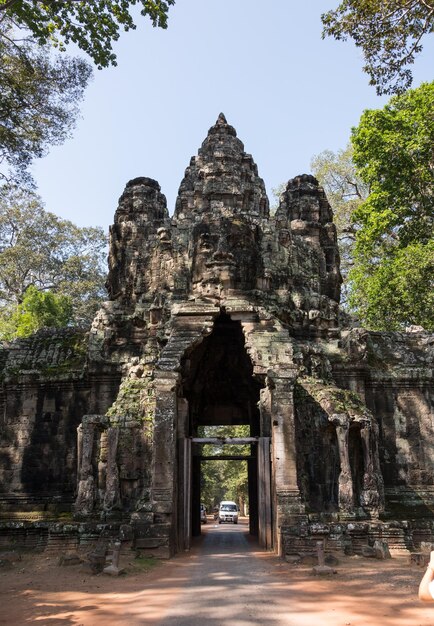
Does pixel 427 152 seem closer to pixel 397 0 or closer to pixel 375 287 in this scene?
pixel 375 287

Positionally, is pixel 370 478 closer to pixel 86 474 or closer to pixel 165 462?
pixel 165 462

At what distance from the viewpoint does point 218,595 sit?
6.84 meters

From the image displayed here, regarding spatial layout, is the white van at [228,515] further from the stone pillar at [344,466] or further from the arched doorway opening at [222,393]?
the stone pillar at [344,466]

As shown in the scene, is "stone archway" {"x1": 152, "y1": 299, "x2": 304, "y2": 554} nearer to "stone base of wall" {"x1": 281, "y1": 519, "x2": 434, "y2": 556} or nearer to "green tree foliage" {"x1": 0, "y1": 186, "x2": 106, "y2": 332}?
"stone base of wall" {"x1": 281, "y1": 519, "x2": 434, "y2": 556}

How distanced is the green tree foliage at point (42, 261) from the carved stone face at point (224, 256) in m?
17.2

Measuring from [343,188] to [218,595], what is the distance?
88.0 feet

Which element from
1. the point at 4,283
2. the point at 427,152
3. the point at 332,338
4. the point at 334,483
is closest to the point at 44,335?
the point at 332,338

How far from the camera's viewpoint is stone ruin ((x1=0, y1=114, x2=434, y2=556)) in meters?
10.9

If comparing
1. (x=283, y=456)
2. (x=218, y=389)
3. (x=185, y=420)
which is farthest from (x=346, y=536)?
(x=218, y=389)

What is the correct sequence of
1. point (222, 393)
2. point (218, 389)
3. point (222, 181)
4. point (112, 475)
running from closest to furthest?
point (112, 475)
point (218, 389)
point (222, 393)
point (222, 181)

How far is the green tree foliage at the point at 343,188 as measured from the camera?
29.2 m

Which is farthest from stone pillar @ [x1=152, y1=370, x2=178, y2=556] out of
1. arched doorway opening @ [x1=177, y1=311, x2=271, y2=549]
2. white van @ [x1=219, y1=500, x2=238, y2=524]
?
white van @ [x1=219, y1=500, x2=238, y2=524]

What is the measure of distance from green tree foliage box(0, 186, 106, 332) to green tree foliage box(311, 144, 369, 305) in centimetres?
1368

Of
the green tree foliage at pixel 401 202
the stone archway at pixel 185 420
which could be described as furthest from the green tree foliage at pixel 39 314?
the green tree foliage at pixel 401 202
